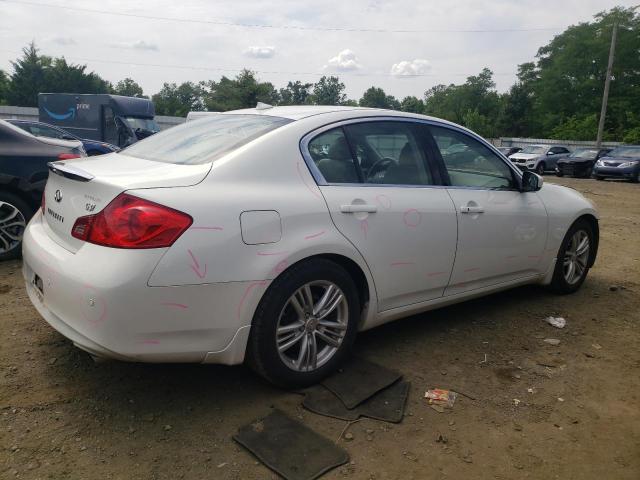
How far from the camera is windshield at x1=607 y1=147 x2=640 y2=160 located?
71.8ft

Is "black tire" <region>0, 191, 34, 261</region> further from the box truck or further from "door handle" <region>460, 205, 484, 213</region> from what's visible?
the box truck

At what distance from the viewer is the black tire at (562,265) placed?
4.64m

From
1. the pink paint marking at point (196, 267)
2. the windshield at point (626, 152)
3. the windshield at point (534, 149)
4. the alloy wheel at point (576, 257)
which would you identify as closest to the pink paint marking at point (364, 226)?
the pink paint marking at point (196, 267)

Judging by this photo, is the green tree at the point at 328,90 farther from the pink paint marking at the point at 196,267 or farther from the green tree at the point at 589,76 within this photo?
the pink paint marking at the point at 196,267

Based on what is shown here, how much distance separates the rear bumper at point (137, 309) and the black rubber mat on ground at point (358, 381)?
0.64 meters

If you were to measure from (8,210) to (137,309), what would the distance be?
346 centimetres

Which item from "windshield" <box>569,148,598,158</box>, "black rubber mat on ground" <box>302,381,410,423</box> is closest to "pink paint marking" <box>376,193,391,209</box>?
"black rubber mat on ground" <box>302,381,410,423</box>

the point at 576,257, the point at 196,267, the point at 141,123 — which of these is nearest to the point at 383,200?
the point at 196,267

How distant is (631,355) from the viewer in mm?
3688

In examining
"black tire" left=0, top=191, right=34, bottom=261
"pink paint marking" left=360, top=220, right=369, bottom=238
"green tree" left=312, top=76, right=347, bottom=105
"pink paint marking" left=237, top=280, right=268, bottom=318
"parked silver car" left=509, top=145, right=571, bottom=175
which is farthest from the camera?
"green tree" left=312, top=76, right=347, bottom=105

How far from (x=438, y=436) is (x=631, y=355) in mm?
1916

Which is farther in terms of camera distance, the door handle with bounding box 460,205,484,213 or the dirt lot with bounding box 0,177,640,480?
the door handle with bounding box 460,205,484,213

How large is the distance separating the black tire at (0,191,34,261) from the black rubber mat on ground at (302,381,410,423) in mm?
3600

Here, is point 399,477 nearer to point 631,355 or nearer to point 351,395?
point 351,395
